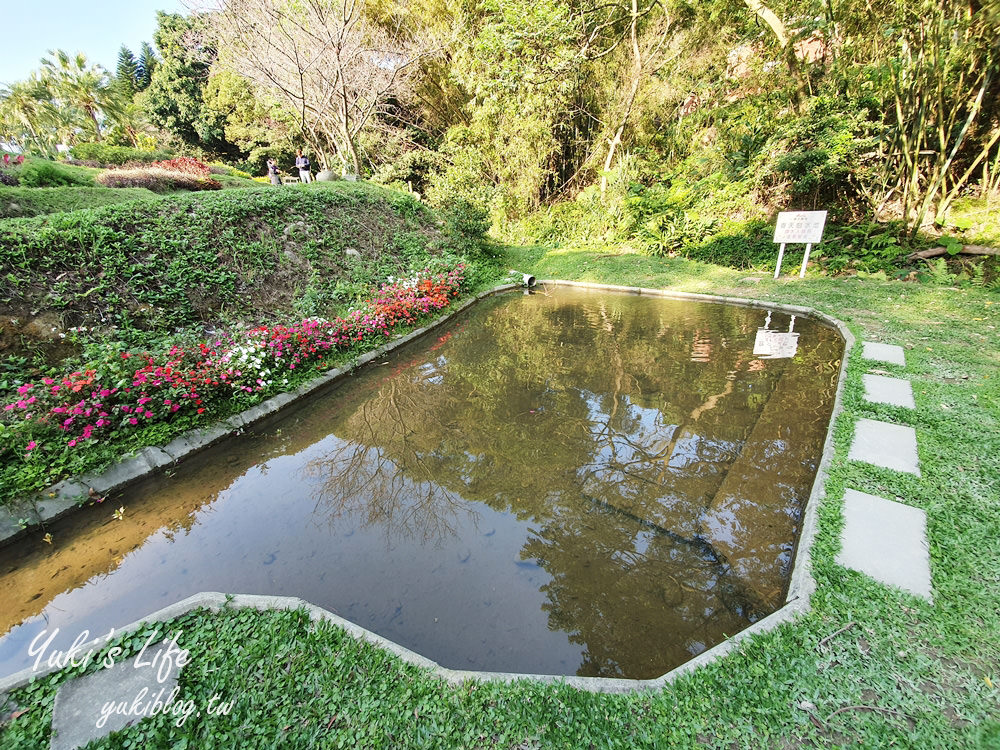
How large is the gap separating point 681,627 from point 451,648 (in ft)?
3.45

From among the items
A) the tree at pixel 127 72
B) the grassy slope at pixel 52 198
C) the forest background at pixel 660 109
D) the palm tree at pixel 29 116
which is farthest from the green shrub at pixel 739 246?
the tree at pixel 127 72

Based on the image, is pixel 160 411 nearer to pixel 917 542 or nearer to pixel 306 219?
pixel 306 219

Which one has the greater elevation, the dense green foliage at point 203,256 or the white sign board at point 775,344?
the dense green foliage at point 203,256

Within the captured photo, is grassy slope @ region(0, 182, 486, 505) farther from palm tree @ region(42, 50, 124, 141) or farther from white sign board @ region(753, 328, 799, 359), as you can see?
palm tree @ region(42, 50, 124, 141)

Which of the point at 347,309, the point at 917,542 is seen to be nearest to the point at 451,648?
the point at 917,542

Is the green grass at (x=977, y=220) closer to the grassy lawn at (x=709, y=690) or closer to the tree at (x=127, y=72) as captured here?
the grassy lawn at (x=709, y=690)

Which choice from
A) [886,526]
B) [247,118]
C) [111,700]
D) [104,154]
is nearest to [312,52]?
[104,154]

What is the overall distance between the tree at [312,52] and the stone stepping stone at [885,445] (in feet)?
33.4

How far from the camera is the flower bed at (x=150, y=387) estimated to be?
2.99 metres

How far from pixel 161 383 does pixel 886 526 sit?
497 cm

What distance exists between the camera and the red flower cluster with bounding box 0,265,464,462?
3.04m

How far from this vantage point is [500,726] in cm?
146

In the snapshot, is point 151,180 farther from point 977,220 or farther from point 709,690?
point 977,220

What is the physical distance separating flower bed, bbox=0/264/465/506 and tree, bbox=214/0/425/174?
6.75 metres
